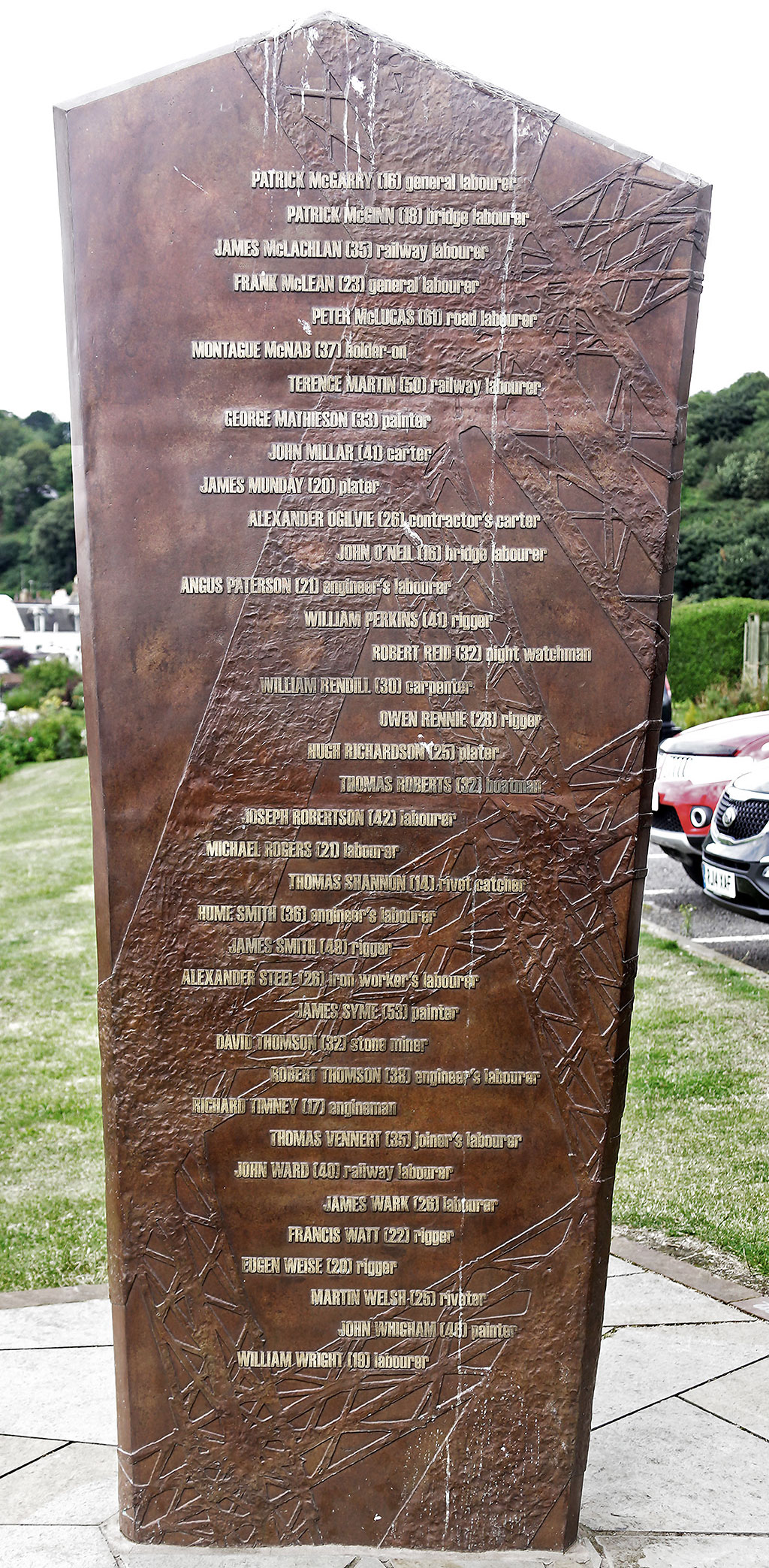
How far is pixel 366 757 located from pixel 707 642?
22.5 m

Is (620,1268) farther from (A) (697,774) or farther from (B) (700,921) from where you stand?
(B) (700,921)

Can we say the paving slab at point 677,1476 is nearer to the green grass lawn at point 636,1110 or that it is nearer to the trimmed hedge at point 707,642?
the green grass lawn at point 636,1110

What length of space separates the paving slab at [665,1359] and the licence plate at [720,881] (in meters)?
4.61

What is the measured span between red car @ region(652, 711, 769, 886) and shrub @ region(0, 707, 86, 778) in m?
14.9

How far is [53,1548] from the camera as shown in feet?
8.73

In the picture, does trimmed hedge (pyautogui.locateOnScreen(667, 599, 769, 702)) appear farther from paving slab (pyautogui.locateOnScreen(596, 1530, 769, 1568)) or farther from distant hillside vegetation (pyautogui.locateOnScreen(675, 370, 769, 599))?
paving slab (pyautogui.locateOnScreen(596, 1530, 769, 1568))

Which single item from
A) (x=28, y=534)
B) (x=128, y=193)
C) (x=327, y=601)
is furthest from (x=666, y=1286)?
(x=28, y=534)

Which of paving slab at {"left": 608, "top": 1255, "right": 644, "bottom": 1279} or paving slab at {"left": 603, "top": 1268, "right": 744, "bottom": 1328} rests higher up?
paving slab at {"left": 603, "top": 1268, "right": 744, "bottom": 1328}

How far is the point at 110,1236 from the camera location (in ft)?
8.86

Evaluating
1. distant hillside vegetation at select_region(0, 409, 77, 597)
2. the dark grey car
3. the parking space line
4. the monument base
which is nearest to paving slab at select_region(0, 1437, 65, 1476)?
the monument base

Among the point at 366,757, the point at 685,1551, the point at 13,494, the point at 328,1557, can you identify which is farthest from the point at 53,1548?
the point at 13,494

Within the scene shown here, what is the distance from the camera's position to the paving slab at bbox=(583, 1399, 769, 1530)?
2809 millimetres

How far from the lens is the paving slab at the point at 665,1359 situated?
3338 mm

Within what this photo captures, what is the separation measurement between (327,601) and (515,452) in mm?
498
